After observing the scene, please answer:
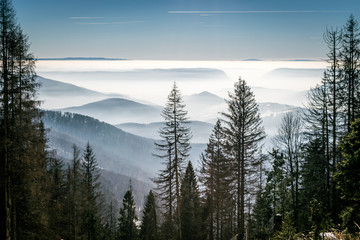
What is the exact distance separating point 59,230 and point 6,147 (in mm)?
13119

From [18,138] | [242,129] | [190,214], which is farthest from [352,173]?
[190,214]

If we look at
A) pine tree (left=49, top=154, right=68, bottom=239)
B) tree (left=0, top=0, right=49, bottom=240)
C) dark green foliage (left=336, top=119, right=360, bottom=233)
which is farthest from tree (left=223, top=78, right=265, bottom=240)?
pine tree (left=49, top=154, right=68, bottom=239)

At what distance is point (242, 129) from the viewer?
753 inches

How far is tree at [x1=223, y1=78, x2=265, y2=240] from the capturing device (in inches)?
744

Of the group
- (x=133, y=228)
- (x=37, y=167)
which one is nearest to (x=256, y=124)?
(x=37, y=167)

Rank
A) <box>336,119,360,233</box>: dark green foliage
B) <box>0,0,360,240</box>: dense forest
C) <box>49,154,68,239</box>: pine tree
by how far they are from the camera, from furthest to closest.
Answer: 1. <box>49,154,68,239</box>: pine tree
2. <box>0,0,360,240</box>: dense forest
3. <box>336,119,360,233</box>: dark green foliage

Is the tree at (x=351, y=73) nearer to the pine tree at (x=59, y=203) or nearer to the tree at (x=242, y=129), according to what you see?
the tree at (x=242, y=129)

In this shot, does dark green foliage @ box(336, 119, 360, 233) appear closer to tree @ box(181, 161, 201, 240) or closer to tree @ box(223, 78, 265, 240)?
tree @ box(223, 78, 265, 240)

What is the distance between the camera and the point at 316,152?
23156mm

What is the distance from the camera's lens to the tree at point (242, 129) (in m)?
18.9

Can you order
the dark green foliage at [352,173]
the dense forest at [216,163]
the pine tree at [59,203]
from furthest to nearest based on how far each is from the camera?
the pine tree at [59,203] < the dense forest at [216,163] < the dark green foliage at [352,173]

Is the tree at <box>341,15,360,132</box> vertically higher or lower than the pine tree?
higher

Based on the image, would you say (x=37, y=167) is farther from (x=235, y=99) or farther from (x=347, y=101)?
(x=347, y=101)

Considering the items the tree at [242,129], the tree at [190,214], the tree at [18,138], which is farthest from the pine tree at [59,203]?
the tree at [242,129]
